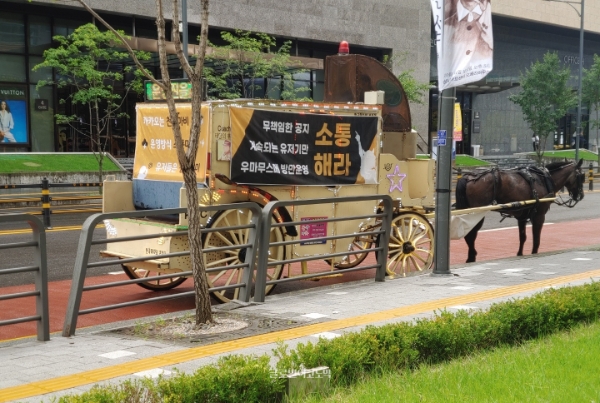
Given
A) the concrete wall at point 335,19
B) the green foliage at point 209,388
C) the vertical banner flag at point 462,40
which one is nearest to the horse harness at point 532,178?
the vertical banner flag at point 462,40

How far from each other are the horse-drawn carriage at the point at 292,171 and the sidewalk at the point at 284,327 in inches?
37.1

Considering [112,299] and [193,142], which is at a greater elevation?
[193,142]

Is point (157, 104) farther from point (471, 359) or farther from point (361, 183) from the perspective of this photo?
point (471, 359)

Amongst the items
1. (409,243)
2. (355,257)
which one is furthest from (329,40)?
(409,243)

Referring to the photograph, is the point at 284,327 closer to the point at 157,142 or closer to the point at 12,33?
the point at 157,142

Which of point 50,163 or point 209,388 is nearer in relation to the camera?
point 209,388

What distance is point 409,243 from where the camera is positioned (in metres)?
12.3

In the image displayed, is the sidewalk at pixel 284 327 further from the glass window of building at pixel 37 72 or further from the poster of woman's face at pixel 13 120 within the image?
the glass window of building at pixel 37 72

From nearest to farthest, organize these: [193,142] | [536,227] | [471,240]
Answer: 1. [193,142]
2. [471,240]
3. [536,227]

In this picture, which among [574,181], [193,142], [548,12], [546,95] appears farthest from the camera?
[548,12]

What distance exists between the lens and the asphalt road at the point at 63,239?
1275 centimetres

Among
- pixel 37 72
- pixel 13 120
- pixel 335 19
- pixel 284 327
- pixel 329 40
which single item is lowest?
pixel 284 327

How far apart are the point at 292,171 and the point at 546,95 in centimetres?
4442

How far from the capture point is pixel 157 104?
11133 mm
